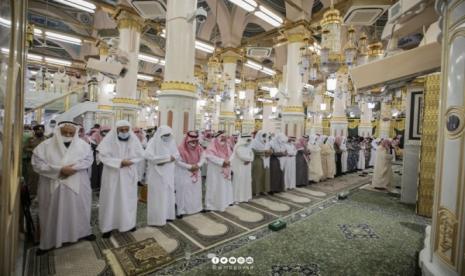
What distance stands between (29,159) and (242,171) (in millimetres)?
3776

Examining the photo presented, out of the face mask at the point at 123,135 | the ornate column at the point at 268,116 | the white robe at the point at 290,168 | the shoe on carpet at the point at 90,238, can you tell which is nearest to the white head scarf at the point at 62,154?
the face mask at the point at 123,135

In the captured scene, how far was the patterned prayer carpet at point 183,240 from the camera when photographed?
2.25 m

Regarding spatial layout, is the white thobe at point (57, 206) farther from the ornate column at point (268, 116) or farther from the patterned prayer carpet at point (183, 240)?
the ornate column at point (268, 116)

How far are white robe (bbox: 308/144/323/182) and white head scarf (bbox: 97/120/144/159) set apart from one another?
16.7 ft

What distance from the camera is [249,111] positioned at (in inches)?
565

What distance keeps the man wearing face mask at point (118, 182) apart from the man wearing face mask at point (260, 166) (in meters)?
2.72

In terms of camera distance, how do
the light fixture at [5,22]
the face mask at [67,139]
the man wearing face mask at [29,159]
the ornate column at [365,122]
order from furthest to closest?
1. the ornate column at [365,122]
2. the man wearing face mask at [29,159]
3. the face mask at [67,139]
4. the light fixture at [5,22]

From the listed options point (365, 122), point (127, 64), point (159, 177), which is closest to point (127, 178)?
point (159, 177)

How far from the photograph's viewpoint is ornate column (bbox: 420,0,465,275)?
145 cm

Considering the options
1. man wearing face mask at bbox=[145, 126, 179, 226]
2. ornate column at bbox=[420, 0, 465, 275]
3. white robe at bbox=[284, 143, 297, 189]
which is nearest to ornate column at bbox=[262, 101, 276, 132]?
white robe at bbox=[284, 143, 297, 189]

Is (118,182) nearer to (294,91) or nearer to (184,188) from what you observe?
(184,188)

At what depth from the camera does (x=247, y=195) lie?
4.65 m

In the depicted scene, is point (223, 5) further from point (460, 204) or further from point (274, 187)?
point (460, 204)

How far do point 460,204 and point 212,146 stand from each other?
3250 millimetres
